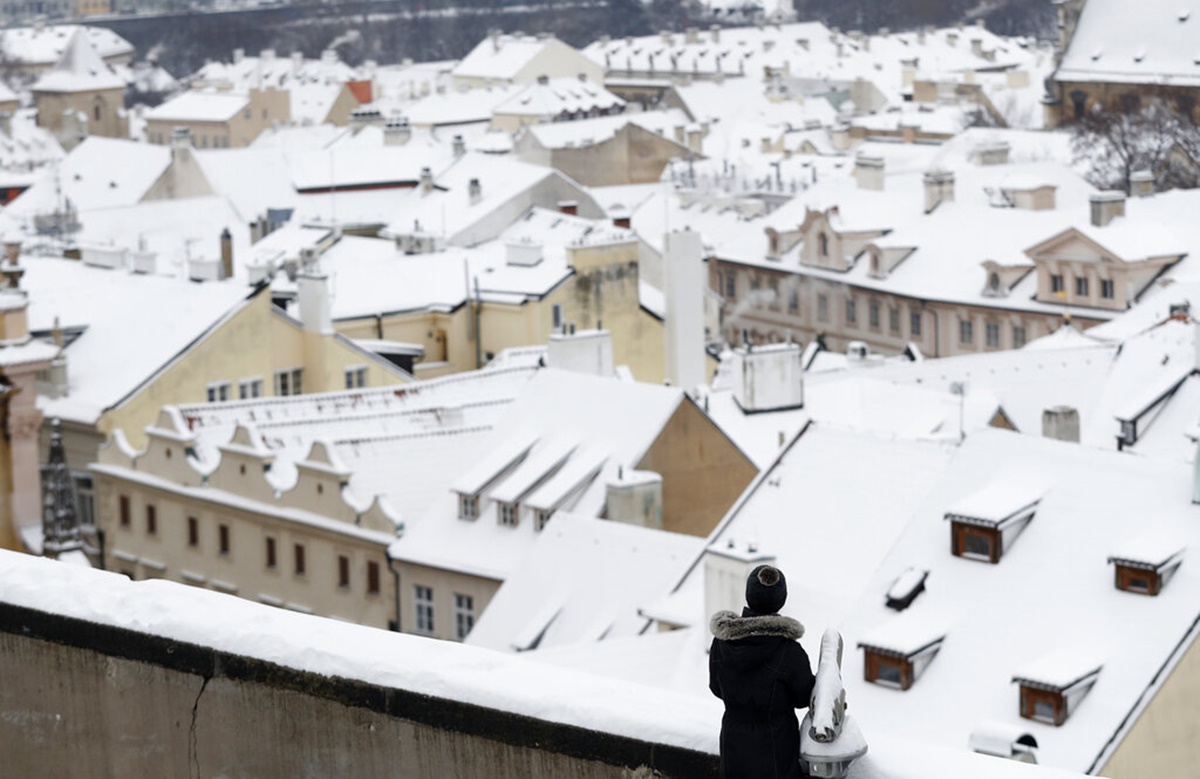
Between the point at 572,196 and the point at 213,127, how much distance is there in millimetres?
55145

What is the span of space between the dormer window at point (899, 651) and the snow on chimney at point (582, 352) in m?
15.5

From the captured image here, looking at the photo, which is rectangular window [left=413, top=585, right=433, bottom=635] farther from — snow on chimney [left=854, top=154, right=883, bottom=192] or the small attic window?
snow on chimney [left=854, top=154, right=883, bottom=192]

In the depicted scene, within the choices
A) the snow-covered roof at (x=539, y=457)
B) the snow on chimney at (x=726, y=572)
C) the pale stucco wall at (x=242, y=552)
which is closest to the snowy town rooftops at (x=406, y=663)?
the snow on chimney at (x=726, y=572)

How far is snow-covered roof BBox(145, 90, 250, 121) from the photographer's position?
109 metres

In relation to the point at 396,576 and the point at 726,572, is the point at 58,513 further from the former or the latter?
the point at 726,572

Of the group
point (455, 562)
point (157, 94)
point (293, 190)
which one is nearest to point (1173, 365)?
point (455, 562)

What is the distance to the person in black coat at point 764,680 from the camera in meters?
4.79

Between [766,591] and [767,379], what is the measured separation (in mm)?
25231

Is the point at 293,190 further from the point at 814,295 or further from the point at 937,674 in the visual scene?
the point at 937,674

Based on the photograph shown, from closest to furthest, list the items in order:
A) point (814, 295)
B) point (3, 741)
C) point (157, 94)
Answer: point (3, 741) → point (814, 295) → point (157, 94)

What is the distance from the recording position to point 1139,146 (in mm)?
70250

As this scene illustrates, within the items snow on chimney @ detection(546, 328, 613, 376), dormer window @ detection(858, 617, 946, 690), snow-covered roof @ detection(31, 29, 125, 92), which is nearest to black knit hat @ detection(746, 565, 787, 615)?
dormer window @ detection(858, 617, 946, 690)

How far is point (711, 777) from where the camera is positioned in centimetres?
509

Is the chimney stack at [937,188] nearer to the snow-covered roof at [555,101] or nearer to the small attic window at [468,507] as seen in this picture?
the small attic window at [468,507]
